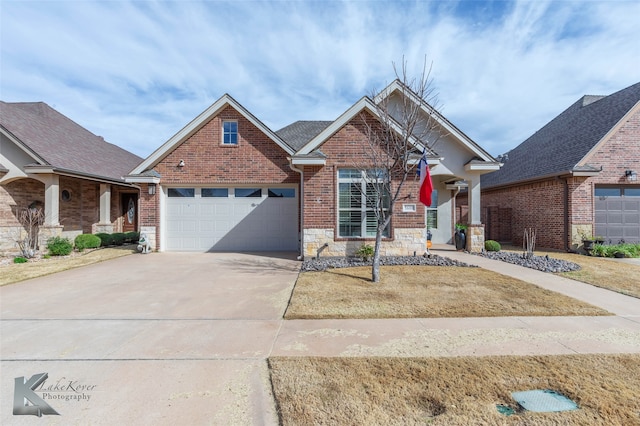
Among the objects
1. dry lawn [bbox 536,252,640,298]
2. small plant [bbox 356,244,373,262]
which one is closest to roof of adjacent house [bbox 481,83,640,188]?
dry lawn [bbox 536,252,640,298]

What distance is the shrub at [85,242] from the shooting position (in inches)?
484

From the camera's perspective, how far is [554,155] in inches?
555

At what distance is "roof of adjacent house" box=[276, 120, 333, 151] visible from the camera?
14.9 m

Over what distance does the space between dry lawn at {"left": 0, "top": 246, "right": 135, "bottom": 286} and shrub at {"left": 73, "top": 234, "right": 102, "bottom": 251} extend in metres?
0.26

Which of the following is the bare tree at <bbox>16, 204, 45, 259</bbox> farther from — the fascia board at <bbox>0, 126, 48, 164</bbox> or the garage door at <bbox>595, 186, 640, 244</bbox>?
the garage door at <bbox>595, 186, 640, 244</bbox>

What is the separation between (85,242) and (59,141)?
5.59 metres

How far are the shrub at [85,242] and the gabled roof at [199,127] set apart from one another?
3549 millimetres

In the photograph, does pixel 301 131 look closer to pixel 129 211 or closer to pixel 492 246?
pixel 492 246

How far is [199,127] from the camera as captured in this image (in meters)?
12.3

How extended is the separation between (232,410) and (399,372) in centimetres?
170

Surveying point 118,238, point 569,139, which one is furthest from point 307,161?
point 569,139

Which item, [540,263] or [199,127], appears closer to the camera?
[540,263]

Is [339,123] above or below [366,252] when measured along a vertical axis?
above

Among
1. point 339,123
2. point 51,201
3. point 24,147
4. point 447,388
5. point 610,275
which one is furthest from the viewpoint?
point 51,201
